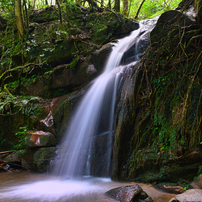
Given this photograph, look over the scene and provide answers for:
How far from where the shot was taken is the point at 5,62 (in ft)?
30.2

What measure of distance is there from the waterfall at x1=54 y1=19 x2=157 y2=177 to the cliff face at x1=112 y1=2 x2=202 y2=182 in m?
0.61

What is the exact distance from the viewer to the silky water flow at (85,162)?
3307 mm

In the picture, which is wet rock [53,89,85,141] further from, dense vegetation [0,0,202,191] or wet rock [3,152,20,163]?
wet rock [3,152,20,163]

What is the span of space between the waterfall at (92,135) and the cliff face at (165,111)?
606 millimetres

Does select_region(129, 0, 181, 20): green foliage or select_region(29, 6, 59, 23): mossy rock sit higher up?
select_region(129, 0, 181, 20): green foliage

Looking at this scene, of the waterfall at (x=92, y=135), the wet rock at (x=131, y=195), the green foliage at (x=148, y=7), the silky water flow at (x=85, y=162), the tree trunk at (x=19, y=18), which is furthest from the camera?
the green foliage at (x=148, y=7)

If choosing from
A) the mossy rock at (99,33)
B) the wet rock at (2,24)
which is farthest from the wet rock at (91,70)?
the wet rock at (2,24)

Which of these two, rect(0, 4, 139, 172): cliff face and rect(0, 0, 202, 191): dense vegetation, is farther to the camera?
rect(0, 4, 139, 172): cliff face

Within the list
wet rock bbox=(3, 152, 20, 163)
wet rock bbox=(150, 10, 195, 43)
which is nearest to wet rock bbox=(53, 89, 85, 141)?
wet rock bbox=(3, 152, 20, 163)

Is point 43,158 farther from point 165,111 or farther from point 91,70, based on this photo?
point 91,70

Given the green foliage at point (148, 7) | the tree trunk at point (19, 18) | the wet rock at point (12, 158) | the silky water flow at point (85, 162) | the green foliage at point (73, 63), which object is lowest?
the wet rock at point (12, 158)

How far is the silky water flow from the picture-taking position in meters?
3.31

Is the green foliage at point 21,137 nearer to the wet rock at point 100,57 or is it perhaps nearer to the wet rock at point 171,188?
the wet rock at point 100,57

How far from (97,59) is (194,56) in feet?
14.7
